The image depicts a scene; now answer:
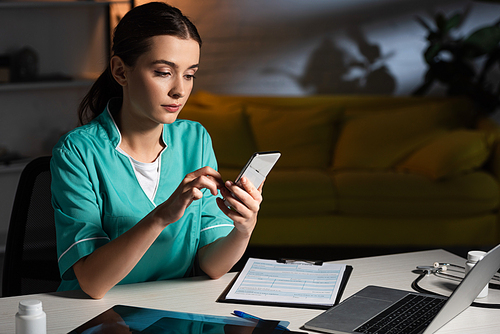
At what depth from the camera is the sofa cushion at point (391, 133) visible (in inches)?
125

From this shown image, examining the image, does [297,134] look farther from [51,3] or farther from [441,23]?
[51,3]

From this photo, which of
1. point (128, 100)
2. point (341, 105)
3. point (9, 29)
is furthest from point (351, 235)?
point (9, 29)

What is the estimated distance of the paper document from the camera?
102 centimetres

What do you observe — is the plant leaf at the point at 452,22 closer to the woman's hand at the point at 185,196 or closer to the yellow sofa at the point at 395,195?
the yellow sofa at the point at 395,195

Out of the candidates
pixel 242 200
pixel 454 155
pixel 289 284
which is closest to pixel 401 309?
pixel 289 284

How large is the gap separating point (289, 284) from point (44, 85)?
2649mm

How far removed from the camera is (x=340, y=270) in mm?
1174

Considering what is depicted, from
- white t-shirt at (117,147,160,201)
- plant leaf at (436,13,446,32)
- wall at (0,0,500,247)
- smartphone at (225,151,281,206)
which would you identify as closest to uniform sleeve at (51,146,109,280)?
white t-shirt at (117,147,160,201)

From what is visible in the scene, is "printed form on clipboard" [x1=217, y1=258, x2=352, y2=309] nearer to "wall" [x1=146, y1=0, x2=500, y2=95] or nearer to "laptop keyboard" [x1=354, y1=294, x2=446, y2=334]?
"laptop keyboard" [x1=354, y1=294, x2=446, y2=334]

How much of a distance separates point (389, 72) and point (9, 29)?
2.57m

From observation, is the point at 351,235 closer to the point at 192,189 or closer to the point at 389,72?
the point at 389,72

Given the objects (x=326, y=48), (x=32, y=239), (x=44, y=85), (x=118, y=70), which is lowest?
(x=32, y=239)

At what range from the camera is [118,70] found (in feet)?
3.87

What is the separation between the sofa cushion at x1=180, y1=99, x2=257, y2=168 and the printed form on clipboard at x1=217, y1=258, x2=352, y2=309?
2.05m
